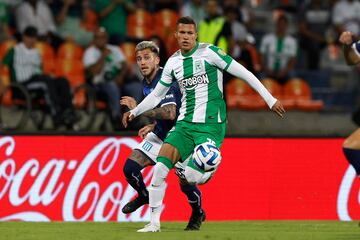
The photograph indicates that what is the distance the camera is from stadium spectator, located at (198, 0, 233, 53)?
17.8 meters

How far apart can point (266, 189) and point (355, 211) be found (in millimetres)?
1210

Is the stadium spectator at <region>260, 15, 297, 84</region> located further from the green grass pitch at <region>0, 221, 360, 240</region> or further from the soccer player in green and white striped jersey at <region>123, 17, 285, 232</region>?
the soccer player in green and white striped jersey at <region>123, 17, 285, 232</region>

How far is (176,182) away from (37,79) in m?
3.41

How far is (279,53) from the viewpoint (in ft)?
64.5

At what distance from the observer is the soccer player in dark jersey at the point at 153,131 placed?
1159 cm

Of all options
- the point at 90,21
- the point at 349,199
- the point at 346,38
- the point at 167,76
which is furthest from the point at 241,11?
the point at 346,38

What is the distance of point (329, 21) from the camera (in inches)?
854

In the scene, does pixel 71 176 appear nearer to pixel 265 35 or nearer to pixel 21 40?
pixel 21 40

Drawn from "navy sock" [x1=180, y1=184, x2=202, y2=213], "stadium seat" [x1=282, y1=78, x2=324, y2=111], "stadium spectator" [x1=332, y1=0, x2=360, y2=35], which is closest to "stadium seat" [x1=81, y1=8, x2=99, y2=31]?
"stadium seat" [x1=282, y1=78, x2=324, y2=111]

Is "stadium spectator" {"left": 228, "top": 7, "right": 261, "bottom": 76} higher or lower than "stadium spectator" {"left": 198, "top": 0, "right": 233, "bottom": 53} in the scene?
lower

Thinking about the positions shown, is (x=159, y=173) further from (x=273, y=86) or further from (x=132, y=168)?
(x=273, y=86)

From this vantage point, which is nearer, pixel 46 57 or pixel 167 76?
pixel 167 76

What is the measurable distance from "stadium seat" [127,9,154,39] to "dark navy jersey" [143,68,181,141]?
7.84 metres

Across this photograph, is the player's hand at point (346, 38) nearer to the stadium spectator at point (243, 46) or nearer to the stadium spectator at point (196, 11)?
the stadium spectator at point (243, 46)
